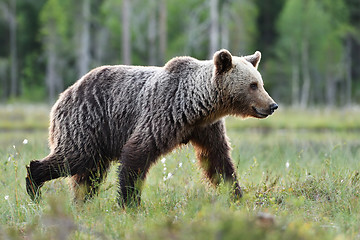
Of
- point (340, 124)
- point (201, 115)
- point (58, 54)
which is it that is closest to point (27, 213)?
point (201, 115)

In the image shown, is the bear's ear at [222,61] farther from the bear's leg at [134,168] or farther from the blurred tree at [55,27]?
the blurred tree at [55,27]

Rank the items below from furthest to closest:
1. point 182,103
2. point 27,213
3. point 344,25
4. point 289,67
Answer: point 289,67 < point 344,25 < point 182,103 < point 27,213

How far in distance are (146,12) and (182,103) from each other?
33.4 meters

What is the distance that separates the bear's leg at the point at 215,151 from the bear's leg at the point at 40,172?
1.67 m

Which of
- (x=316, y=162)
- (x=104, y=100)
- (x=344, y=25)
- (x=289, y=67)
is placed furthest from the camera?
(x=289, y=67)

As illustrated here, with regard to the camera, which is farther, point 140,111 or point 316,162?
point 316,162

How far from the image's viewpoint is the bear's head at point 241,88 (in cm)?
535

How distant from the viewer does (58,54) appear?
123 ft

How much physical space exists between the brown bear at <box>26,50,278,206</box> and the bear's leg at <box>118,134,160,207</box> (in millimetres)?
11

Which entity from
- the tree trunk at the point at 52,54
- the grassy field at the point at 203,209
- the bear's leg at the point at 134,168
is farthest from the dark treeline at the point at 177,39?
the bear's leg at the point at 134,168

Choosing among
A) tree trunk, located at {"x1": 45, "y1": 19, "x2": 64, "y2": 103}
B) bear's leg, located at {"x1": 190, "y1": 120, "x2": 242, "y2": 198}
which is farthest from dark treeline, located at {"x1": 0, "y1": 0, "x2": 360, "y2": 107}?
bear's leg, located at {"x1": 190, "y1": 120, "x2": 242, "y2": 198}

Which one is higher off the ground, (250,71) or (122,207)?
(250,71)

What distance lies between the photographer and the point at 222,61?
210 inches

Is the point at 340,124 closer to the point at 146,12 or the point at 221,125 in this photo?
the point at 221,125
